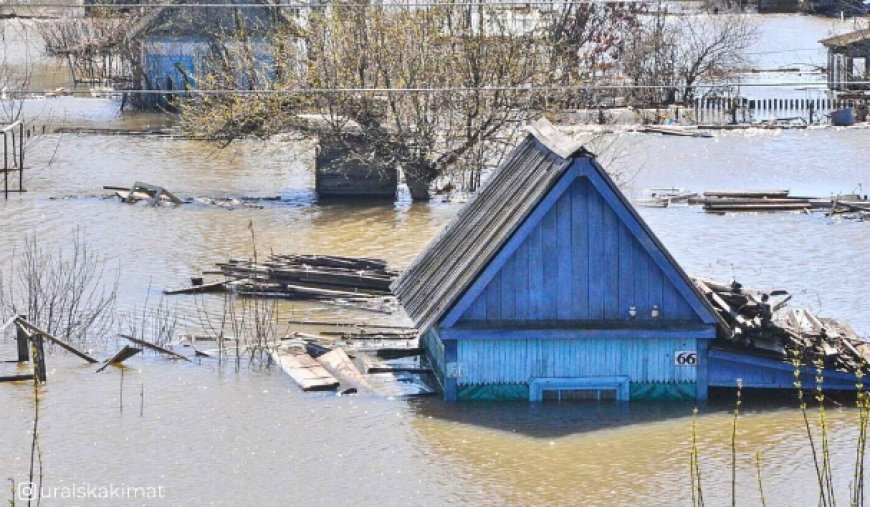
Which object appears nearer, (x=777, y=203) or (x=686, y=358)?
(x=686, y=358)

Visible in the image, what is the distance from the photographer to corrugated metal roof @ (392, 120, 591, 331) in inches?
794

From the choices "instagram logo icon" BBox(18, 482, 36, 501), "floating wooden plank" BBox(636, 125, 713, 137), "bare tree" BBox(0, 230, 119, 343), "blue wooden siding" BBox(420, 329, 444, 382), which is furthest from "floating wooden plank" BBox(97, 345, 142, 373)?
"floating wooden plank" BBox(636, 125, 713, 137)

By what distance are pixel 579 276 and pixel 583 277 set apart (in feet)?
0.17

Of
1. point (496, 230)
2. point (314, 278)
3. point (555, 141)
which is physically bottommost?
point (314, 278)

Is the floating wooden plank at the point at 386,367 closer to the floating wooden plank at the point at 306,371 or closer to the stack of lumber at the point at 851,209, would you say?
the floating wooden plank at the point at 306,371

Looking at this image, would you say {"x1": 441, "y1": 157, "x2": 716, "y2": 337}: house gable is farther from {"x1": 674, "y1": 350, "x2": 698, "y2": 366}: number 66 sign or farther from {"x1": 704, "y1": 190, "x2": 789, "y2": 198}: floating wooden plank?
{"x1": 704, "y1": 190, "x2": 789, "y2": 198}: floating wooden plank

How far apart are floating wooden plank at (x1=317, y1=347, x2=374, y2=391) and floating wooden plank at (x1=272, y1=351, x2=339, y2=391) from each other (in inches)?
5.6

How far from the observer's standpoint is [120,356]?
22.9m

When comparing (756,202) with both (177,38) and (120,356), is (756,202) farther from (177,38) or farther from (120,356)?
(177,38)

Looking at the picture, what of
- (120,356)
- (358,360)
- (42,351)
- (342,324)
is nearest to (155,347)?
(120,356)

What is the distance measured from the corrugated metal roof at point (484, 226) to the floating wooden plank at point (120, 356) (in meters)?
3.84

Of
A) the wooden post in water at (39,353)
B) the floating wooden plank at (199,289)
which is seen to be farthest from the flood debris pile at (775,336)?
the floating wooden plank at (199,289)

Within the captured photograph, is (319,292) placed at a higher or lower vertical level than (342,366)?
higher

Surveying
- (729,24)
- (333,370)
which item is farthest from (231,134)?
(729,24)
